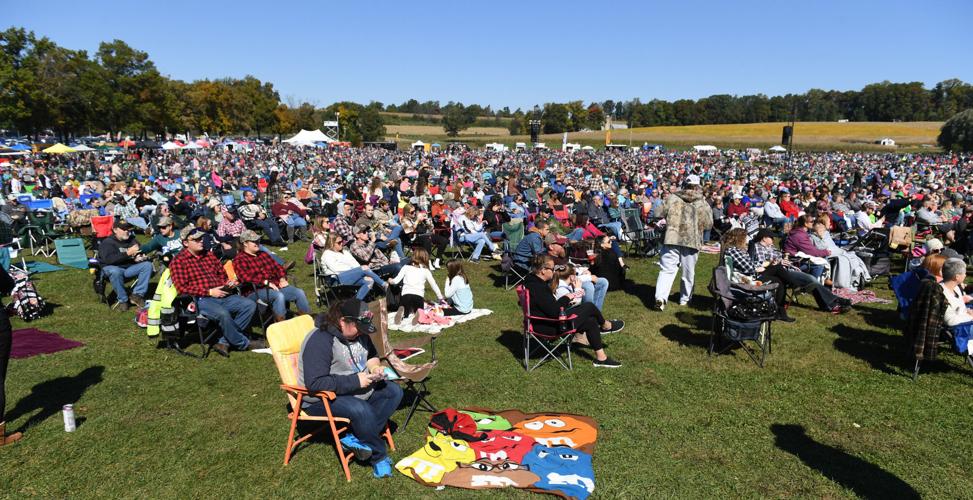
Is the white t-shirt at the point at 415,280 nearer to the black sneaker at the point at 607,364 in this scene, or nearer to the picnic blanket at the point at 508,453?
the black sneaker at the point at 607,364

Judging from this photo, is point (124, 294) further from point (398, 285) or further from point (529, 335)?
point (529, 335)

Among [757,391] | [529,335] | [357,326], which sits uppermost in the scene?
[357,326]

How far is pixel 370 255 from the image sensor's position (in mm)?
9023

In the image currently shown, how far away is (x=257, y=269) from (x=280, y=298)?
46cm

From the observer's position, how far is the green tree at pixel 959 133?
60.2m

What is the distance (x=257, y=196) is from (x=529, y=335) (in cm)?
1325

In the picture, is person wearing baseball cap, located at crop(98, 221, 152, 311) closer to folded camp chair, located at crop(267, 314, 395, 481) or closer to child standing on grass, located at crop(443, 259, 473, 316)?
child standing on grass, located at crop(443, 259, 473, 316)

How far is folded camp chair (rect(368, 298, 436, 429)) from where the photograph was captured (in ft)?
16.9

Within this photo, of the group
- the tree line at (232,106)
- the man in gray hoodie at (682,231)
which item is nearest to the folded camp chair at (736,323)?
the man in gray hoodie at (682,231)

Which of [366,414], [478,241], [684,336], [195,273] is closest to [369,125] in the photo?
[478,241]

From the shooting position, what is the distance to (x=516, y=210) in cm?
1442

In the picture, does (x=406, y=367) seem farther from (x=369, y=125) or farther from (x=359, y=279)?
(x=369, y=125)

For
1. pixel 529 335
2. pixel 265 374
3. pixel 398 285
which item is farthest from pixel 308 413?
pixel 398 285

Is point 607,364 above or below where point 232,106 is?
below
